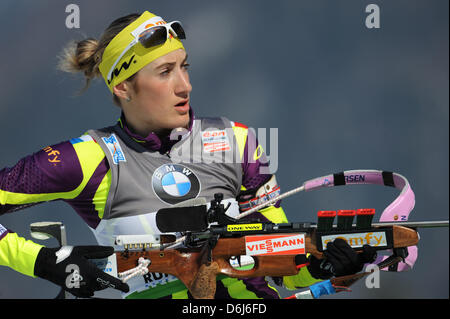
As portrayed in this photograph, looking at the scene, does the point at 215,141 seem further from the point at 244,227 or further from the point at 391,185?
the point at 391,185

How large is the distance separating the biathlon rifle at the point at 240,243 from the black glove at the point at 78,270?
9 cm

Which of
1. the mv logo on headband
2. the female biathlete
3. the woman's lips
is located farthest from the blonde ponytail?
the woman's lips

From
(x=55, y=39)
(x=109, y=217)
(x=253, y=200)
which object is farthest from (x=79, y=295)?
(x=55, y=39)

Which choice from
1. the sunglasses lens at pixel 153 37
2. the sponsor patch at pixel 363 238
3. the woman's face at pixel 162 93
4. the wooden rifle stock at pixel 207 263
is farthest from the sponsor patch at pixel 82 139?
the sponsor patch at pixel 363 238

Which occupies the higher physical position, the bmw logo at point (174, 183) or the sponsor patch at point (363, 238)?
the bmw logo at point (174, 183)

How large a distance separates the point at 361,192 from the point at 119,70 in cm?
289

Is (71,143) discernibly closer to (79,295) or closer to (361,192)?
(79,295)

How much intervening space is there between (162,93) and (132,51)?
280 millimetres

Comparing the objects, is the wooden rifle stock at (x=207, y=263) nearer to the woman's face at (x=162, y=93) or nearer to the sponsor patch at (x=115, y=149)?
the sponsor patch at (x=115, y=149)

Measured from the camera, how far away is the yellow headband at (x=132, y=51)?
360 centimetres

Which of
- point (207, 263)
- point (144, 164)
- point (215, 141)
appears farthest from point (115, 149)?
point (207, 263)

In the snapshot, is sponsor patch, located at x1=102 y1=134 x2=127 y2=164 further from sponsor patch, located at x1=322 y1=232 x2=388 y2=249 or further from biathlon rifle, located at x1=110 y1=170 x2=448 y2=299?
sponsor patch, located at x1=322 y1=232 x2=388 y2=249

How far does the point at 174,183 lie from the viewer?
3.61 m

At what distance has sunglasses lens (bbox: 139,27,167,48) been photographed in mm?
3588
